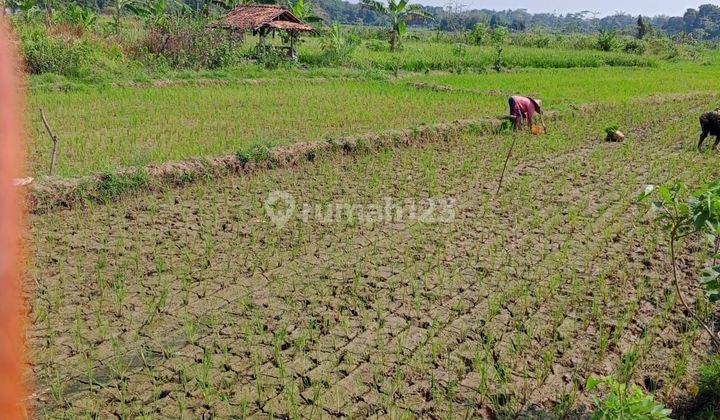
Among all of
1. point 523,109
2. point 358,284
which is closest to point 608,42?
point 523,109

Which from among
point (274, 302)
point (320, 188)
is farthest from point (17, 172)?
point (320, 188)

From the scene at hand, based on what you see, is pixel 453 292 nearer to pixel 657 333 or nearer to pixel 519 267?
pixel 519 267

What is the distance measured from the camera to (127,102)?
1120 cm

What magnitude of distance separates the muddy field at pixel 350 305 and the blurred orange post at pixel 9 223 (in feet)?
9.89

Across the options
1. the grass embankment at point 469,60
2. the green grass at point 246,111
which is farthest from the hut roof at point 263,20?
the grass embankment at point 469,60

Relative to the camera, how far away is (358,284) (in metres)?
4.55

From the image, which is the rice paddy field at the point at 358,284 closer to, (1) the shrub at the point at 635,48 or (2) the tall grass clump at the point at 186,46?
(2) the tall grass clump at the point at 186,46

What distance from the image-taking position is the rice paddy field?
3.32 m

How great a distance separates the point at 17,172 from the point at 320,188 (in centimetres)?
680

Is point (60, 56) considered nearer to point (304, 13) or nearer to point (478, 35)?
→ point (304, 13)

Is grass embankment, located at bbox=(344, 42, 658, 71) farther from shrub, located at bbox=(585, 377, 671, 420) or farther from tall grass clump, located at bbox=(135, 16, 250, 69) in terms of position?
shrub, located at bbox=(585, 377, 671, 420)

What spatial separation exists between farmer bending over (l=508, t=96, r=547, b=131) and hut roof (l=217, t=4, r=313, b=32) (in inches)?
367

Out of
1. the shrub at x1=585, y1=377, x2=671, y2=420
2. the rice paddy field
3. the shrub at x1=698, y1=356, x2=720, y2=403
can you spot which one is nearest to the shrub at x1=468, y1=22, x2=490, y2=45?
the rice paddy field

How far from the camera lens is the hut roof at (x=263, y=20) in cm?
1728
